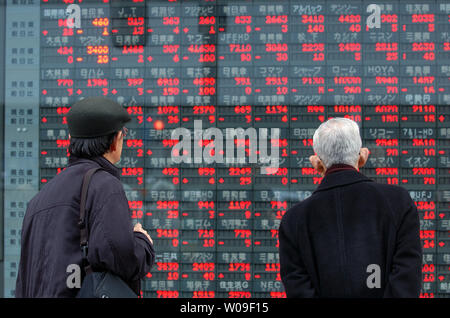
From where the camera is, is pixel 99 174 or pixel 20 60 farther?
pixel 20 60

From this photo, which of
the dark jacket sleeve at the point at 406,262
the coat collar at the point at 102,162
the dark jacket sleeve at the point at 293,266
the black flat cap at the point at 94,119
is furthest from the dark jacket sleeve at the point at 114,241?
the dark jacket sleeve at the point at 406,262

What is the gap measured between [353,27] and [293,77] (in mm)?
614

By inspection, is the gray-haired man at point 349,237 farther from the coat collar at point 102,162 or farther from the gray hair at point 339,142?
the coat collar at point 102,162

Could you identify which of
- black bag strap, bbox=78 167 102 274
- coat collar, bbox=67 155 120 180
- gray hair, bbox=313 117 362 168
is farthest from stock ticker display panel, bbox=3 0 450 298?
black bag strap, bbox=78 167 102 274

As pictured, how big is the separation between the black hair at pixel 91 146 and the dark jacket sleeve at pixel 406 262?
4.24 ft

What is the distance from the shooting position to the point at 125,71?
436 centimetres

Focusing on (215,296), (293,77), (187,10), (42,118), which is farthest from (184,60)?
(215,296)

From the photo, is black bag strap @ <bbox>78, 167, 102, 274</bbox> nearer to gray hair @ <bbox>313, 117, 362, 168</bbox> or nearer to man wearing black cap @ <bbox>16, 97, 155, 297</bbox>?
man wearing black cap @ <bbox>16, 97, 155, 297</bbox>

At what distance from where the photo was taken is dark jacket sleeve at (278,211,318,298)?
231cm

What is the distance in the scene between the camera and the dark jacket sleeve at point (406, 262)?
2.23 m

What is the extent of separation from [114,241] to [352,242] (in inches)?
39.1

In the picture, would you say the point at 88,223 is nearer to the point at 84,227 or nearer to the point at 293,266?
the point at 84,227

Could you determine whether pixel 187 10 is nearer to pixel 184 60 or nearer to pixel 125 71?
pixel 184 60

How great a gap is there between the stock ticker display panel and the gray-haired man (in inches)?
72.6
